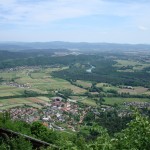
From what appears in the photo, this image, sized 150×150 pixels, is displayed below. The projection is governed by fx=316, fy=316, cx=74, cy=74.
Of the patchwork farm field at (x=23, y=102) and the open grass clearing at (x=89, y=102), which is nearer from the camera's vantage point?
the patchwork farm field at (x=23, y=102)

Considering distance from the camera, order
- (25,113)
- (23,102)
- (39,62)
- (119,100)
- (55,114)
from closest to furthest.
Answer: (25,113), (55,114), (23,102), (119,100), (39,62)

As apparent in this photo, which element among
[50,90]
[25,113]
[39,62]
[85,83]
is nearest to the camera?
[25,113]

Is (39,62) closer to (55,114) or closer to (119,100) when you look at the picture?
(119,100)

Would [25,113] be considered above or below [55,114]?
above

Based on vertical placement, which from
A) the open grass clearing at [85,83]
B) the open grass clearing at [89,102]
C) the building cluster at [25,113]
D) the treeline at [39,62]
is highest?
the treeline at [39,62]

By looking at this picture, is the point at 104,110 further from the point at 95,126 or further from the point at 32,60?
the point at 32,60

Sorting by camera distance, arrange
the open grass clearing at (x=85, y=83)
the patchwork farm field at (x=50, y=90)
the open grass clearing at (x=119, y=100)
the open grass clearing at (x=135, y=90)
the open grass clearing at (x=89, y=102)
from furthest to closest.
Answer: the open grass clearing at (x=85, y=83) → the open grass clearing at (x=135, y=90) → the open grass clearing at (x=119, y=100) → the patchwork farm field at (x=50, y=90) → the open grass clearing at (x=89, y=102)

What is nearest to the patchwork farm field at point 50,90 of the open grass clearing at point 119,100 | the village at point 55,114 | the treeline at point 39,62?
the open grass clearing at point 119,100

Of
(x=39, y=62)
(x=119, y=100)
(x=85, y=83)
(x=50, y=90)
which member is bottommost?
(x=85, y=83)

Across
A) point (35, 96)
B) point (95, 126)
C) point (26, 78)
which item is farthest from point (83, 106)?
point (95, 126)

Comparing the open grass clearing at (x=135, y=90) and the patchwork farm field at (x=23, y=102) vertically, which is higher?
the patchwork farm field at (x=23, y=102)

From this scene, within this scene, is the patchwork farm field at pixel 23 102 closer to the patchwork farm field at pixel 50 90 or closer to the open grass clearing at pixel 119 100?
the patchwork farm field at pixel 50 90

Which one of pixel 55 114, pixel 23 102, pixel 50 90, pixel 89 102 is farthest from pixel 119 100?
pixel 50 90
